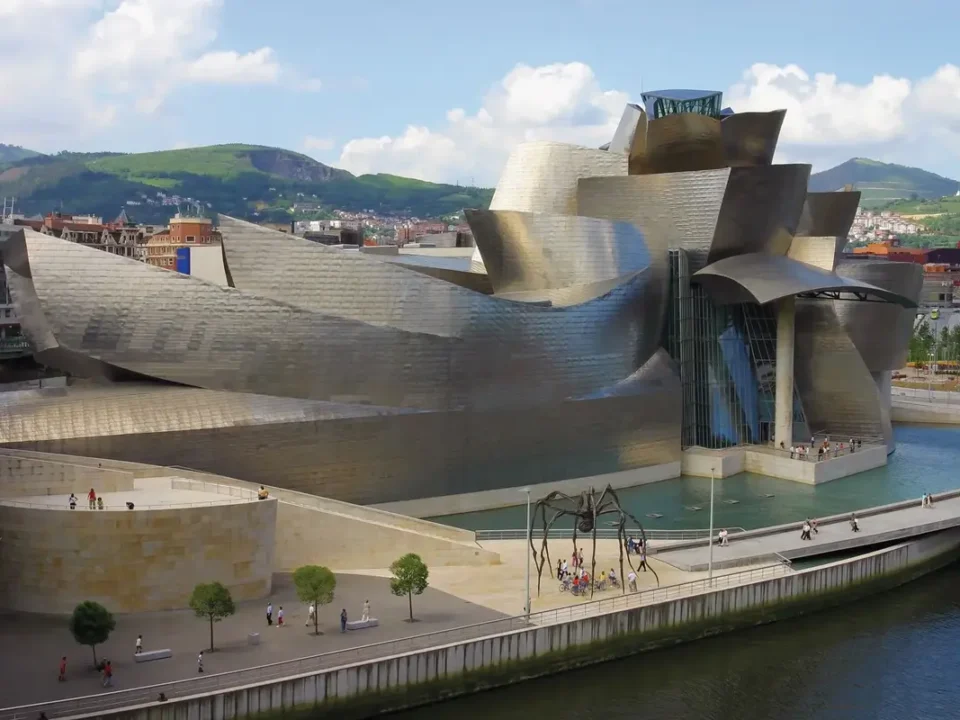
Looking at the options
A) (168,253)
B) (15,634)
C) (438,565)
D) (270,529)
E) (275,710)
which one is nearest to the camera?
(275,710)

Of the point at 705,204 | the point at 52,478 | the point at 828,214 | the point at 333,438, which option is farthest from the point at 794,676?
the point at 828,214

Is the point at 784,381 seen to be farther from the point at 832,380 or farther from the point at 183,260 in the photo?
the point at 183,260

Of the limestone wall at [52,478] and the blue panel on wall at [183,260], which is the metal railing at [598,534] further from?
the blue panel on wall at [183,260]

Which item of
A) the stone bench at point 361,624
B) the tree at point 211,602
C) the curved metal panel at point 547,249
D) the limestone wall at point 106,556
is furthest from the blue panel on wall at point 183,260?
the tree at point 211,602

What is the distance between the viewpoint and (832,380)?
42.4m

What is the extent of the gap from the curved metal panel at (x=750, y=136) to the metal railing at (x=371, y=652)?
20.4 metres

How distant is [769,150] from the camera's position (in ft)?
137

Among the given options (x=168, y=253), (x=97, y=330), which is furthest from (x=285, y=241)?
(x=168, y=253)

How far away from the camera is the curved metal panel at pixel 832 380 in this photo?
41.7m

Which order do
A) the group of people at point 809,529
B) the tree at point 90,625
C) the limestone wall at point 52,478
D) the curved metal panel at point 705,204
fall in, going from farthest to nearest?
the curved metal panel at point 705,204
the group of people at point 809,529
the limestone wall at point 52,478
the tree at point 90,625

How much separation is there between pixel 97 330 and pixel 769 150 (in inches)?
1077

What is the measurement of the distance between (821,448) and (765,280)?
730 cm

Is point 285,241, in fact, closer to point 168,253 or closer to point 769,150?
point 769,150

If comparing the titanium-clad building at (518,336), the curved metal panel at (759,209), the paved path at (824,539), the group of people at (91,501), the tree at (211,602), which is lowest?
the paved path at (824,539)
